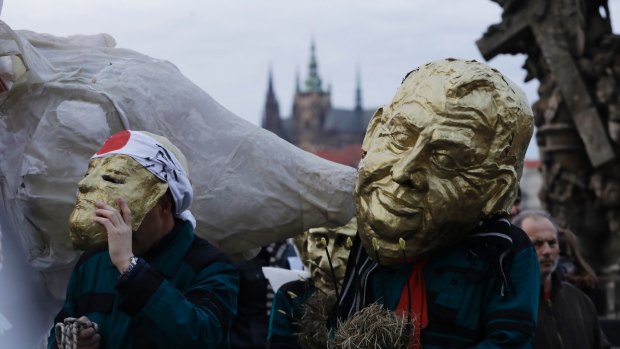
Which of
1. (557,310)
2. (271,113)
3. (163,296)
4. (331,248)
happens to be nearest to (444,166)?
(163,296)

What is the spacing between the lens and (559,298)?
570 centimetres

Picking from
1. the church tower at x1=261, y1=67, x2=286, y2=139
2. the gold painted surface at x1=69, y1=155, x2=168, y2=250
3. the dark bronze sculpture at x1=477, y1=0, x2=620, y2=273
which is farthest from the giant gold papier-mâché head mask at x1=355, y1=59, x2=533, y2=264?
the church tower at x1=261, y1=67, x2=286, y2=139

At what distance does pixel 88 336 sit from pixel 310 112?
11976 cm

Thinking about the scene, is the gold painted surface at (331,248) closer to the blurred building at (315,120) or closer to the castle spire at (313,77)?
the blurred building at (315,120)

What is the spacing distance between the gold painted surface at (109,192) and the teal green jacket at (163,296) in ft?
0.49

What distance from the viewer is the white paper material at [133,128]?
3.88m

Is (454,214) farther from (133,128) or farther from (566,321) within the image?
(566,321)

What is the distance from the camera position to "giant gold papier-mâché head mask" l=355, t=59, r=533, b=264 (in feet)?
10.6

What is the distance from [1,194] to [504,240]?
1691mm

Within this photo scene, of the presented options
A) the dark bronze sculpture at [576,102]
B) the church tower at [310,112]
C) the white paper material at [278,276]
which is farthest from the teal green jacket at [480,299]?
the church tower at [310,112]

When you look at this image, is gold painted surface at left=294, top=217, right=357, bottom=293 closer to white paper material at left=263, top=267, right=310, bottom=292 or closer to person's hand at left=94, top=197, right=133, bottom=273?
white paper material at left=263, top=267, right=310, bottom=292

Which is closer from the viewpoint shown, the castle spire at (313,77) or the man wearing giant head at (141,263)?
the man wearing giant head at (141,263)

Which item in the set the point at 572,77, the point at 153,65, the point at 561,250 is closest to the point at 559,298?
the point at 561,250

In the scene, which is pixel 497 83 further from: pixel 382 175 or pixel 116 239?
pixel 116 239
